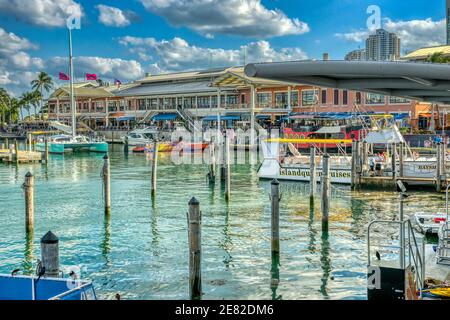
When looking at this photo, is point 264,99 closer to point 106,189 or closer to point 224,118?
point 224,118

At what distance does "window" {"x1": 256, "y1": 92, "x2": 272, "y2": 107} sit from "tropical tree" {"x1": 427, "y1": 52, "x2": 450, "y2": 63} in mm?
20730

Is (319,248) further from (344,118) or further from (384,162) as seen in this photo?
(344,118)

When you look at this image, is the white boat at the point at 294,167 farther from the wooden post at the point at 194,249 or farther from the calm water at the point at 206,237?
the wooden post at the point at 194,249

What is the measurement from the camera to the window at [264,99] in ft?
253

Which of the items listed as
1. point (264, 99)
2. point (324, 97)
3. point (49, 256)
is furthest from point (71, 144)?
point (49, 256)

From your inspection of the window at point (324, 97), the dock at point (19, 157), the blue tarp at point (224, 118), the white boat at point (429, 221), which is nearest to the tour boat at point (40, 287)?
the white boat at point (429, 221)

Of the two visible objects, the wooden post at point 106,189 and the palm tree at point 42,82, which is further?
the palm tree at point 42,82

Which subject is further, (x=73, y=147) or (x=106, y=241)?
(x=73, y=147)

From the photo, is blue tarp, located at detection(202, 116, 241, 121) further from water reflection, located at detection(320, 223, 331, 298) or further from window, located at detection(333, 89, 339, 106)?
water reflection, located at detection(320, 223, 331, 298)

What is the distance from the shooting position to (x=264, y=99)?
256 ft

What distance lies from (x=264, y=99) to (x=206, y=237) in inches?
2345

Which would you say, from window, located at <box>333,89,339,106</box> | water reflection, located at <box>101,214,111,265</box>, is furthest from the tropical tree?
water reflection, located at <box>101,214,111,265</box>

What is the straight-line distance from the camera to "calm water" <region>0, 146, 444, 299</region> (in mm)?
14359

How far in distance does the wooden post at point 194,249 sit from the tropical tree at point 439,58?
198ft
